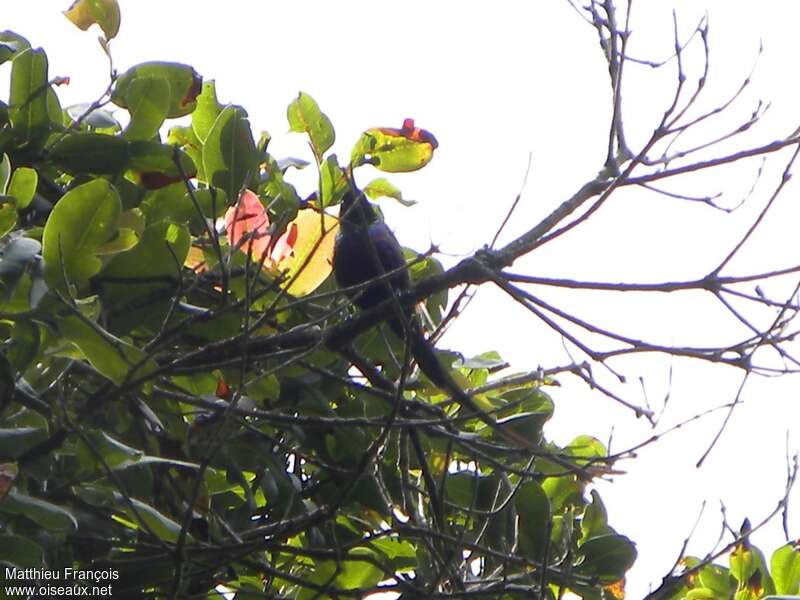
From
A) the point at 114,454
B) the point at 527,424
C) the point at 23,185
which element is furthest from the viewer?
the point at 527,424

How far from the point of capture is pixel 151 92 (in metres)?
2.04

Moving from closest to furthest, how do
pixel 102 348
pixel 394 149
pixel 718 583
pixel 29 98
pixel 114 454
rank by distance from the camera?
pixel 102 348 < pixel 114 454 < pixel 29 98 < pixel 394 149 < pixel 718 583

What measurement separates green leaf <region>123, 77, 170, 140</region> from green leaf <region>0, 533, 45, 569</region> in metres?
0.78

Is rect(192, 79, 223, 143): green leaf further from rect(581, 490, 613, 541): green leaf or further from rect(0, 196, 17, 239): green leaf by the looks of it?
rect(581, 490, 613, 541): green leaf

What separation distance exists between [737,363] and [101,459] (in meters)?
1.00

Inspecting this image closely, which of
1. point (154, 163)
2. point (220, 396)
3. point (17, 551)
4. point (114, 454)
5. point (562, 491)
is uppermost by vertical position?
point (154, 163)

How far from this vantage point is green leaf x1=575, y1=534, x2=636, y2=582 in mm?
2291

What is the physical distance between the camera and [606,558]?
7.55ft

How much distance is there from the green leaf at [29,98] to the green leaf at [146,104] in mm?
149

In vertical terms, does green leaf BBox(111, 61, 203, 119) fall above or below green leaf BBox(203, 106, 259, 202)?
above

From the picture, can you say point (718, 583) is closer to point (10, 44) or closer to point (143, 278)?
point (143, 278)

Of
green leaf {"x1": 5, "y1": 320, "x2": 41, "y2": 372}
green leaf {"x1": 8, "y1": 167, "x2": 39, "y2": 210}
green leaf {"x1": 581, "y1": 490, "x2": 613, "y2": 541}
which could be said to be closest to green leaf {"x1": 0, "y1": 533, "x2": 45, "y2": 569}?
green leaf {"x1": 5, "y1": 320, "x2": 41, "y2": 372}

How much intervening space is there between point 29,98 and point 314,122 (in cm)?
59

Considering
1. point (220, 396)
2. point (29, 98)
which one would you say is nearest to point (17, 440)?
point (220, 396)
